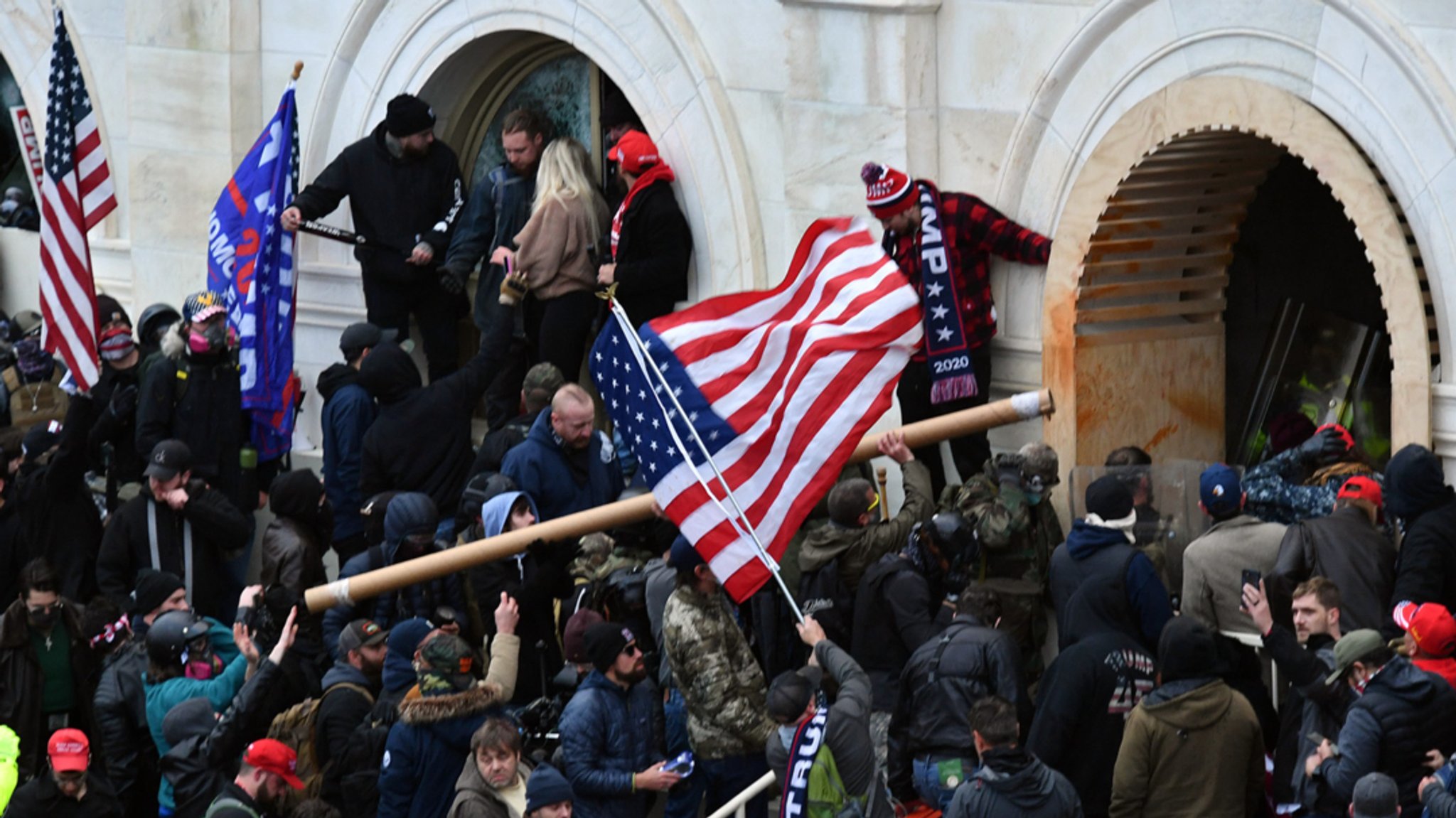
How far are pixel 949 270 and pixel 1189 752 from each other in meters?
3.50

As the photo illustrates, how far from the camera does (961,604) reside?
10.8 metres

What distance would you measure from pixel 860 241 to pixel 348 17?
7053 millimetres

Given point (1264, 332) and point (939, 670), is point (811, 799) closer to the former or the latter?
point (939, 670)

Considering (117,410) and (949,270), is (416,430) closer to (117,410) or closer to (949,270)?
(117,410)

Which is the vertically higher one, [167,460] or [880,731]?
[167,460]

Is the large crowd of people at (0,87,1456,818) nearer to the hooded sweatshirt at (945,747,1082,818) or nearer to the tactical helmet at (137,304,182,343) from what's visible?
the hooded sweatshirt at (945,747,1082,818)

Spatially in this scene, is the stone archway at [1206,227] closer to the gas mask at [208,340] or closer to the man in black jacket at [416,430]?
the man in black jacket at [416,430]

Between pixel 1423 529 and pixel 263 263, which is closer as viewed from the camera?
pixel 1423 529

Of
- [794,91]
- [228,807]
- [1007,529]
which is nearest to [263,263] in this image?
[794,91]

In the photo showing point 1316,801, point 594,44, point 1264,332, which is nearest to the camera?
point 1316,801

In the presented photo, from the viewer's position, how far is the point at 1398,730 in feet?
31.0

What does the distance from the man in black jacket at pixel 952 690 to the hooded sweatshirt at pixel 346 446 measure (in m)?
4.53

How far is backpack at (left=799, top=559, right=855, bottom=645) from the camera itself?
1152 centimetres

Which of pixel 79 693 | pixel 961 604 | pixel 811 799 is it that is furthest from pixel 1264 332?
pixel 79 693
